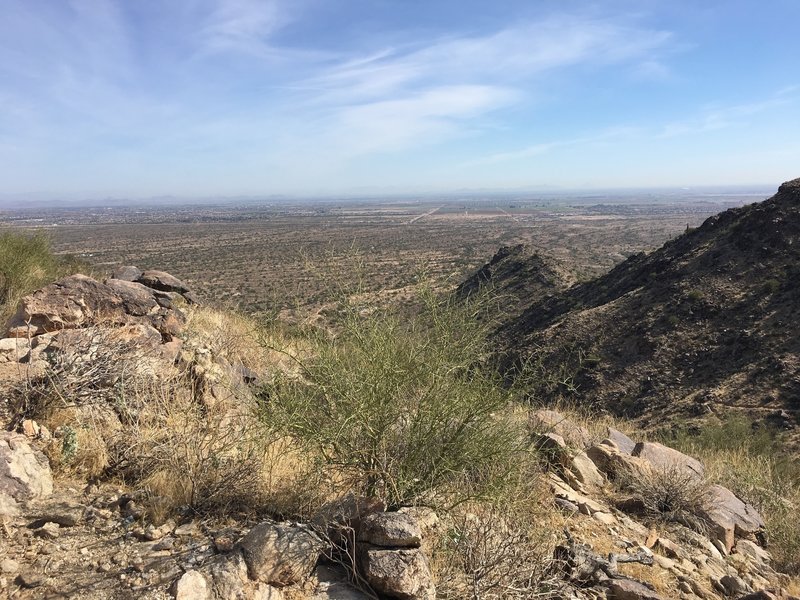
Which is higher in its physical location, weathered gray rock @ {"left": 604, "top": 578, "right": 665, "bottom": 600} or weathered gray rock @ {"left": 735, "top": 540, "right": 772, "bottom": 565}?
weathered gray rock @ {"left": 604, "top": 578, "right": 665, "bottom": 600}

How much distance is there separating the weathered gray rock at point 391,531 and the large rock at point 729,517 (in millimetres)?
3614

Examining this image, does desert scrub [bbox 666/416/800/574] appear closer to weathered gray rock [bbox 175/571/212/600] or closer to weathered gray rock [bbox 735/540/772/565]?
weathered gray rock [bbox 735/540/772/565]

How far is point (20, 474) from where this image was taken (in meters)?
3.17

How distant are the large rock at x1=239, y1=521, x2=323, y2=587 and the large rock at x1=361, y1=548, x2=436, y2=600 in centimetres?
33

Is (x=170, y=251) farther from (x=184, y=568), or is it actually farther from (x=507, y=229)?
(x=184, y=568)

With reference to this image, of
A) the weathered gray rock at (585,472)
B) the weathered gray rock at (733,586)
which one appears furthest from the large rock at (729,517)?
the weathered gray rock at (585,472)

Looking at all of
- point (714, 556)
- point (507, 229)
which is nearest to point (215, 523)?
point (714, 556)

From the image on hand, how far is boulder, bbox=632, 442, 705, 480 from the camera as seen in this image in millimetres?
6203

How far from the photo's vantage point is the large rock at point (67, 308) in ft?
18.6

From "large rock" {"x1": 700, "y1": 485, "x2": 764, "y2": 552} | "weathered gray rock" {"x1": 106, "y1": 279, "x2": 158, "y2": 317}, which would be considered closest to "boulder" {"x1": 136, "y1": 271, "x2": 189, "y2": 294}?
"weathered gray rock" {"x1": 106, "y1": 279, "x2": 158, "y2": 317}

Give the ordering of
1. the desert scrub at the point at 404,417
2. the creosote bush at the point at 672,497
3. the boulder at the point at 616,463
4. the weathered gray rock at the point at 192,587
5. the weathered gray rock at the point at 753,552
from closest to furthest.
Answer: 1. the weathered gray rock at the point at 192,587
2. the desert scrub at the point at 404,417
3. the weathered gray rock at the point at 753,552
4. the creosote bush at the point at 672,497
5. the boulder at the point at 616,463

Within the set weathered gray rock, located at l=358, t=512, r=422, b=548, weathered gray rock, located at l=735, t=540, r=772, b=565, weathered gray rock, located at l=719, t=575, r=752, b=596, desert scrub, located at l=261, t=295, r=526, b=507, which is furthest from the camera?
weathered gray rock, located at l=735, t=540, r=772, b=565

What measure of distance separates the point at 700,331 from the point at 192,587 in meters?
18.1

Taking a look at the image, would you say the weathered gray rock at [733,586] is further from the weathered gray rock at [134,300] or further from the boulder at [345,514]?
the weathered gray rock at [134,300]
